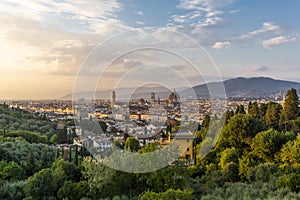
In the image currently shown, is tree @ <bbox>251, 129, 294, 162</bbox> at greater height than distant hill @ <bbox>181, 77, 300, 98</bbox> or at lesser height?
lesser

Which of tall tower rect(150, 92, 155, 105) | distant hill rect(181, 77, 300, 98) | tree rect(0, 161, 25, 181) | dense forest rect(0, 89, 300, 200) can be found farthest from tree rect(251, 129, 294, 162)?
tree rect(0, 161, 25, 181)

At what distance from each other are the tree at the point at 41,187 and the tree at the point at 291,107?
14632 mm

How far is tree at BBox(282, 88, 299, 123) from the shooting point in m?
18.9

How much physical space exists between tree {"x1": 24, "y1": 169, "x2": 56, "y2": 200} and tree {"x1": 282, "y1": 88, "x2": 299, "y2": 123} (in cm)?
1463

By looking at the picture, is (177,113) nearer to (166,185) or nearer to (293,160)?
(166,185)

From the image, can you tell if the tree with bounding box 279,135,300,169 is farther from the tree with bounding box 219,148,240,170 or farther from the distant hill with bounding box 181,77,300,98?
the distant hill with bounding box 181,77,300,98

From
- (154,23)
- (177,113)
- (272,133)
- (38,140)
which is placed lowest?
(38,140)

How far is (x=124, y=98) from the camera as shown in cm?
866

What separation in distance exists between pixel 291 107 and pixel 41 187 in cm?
1545

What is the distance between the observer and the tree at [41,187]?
965 cm

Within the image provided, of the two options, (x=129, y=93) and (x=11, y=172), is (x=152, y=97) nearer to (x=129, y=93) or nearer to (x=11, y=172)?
(x=129, y=93)

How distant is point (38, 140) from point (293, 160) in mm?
19592

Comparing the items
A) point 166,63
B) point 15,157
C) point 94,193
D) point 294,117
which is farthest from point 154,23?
point 294,117

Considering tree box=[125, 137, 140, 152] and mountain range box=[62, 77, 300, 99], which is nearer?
mountain range box=[62, 77, 300, 99]
